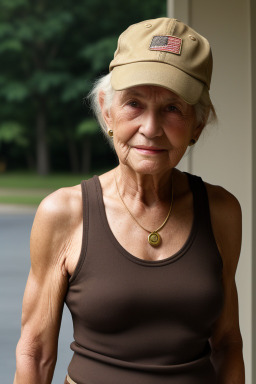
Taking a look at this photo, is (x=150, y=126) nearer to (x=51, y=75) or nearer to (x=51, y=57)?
(x=51, y=75)

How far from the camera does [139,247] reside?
1004 mm

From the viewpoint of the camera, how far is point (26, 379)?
101 centimetres

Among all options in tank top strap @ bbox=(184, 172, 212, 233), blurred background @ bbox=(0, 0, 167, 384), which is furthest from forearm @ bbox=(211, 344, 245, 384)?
blurred background @ bbox=(0, 0, 167, 384)

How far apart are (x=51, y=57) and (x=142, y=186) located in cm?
1172

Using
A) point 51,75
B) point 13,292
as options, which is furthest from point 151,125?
point 51,75

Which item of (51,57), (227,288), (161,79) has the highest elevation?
(51,57)

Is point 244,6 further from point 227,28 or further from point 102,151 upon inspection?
point 102,151

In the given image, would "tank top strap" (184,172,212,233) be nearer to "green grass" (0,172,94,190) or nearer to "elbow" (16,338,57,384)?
"elbow" (16,338,57,384)

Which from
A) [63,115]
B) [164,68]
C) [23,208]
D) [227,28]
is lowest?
[23,208]

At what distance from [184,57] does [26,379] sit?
567mm

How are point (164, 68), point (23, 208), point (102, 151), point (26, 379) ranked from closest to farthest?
point (164, 68), point (26, 379), point (23, 208), point (102, 151)

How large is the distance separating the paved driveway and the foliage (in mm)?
4565

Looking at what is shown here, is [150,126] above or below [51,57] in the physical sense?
below

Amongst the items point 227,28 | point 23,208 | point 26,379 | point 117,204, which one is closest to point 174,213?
point 117,204
